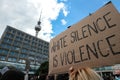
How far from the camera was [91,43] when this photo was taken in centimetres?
179

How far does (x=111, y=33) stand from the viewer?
1.59 m

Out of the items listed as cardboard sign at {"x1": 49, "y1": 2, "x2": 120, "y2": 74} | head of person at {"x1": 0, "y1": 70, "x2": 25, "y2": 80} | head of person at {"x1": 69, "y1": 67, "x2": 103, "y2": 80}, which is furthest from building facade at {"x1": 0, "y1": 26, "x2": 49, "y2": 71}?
head of person at {"x1": 69, "y1": 67, "x2": 103, "y2": 80}

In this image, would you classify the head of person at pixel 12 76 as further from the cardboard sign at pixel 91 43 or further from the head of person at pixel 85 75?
the head of person at pixel 85 75

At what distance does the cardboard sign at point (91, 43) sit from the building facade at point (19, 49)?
46.0 meters

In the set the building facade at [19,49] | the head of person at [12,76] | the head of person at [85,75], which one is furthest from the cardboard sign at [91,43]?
the building facade at [19,49]

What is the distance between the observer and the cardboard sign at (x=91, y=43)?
155 cm

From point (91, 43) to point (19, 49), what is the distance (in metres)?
59.6

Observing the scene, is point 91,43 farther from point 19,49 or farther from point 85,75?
point 19,49

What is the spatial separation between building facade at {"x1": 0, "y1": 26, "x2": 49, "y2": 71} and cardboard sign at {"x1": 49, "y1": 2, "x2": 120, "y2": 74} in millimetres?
45972

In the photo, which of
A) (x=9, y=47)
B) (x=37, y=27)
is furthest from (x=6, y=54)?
(x=37, y=27)

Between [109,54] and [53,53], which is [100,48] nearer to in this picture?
[109,54]

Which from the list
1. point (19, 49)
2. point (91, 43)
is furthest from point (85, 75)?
point (19, 49)

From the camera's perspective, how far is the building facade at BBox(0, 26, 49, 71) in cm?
5303

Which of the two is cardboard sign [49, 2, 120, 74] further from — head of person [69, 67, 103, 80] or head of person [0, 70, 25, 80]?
head of person [0, 70, 25, 80]
